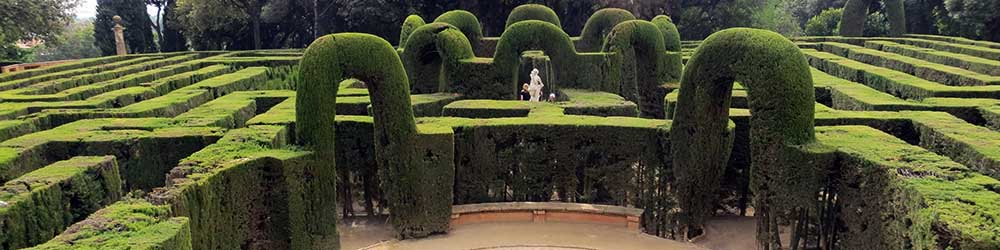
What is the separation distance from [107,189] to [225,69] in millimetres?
20116

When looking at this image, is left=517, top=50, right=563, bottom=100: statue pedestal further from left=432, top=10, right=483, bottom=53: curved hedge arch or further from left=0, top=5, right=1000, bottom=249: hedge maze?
left=0, top=5, right=1000, bottom=249: hedge maze

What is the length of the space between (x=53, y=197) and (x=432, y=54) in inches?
565

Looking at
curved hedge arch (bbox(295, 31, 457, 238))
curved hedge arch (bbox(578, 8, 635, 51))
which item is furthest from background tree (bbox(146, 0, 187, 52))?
curved hedge arch (bbox(295, 31, 457, 238))

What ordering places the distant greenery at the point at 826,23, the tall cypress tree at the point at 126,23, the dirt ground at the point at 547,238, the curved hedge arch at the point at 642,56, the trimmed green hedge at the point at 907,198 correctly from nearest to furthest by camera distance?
the trimmed green hedge at the point at 907,198 → the dirt ground at the point at 547,238 → the curved hedge arch at the point at 642,56 → the distant greenery at the point at 826,23 → the tall cypress tree at the point at 126,23

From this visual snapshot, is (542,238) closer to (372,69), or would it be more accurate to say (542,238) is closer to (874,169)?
(372,69)

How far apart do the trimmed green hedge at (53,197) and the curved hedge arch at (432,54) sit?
39.0 feet

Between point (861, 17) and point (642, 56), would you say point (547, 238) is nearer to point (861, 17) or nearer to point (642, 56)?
point (642, 56)

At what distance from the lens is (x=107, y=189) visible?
10945 millimetres

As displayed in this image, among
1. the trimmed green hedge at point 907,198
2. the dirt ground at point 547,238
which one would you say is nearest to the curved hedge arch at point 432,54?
the dirt ground at point 547,238

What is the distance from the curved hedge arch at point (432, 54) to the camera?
21.8 m

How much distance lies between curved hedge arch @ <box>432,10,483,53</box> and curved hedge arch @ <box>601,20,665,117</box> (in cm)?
836

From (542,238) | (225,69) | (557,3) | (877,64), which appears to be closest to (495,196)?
(542,238)

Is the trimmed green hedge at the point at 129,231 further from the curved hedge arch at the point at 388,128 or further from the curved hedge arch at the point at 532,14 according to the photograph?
the curved hedge arch at the point at 532,14

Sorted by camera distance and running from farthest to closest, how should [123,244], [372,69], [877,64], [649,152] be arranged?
1. [877,64]
2. [649,152]
3. [372,69]
4. [123,244]
